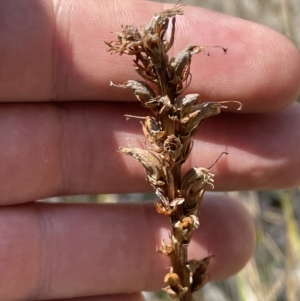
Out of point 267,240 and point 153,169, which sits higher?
point 153,169

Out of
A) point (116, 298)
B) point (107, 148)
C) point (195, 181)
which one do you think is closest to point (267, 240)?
point (116, 298)

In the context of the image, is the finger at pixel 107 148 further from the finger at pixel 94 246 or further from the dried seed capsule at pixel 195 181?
the dried seed capsule at pixel 195 181

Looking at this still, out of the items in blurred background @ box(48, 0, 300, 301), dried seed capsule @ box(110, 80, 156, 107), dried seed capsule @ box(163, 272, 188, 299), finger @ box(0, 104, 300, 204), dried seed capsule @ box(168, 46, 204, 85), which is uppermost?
dried seed capsule @ box(168, 46, 204, 85)

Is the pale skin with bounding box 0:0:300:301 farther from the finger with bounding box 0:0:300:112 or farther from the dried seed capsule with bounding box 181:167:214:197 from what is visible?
the dried seed capsule with bounding box 181:167:214:197

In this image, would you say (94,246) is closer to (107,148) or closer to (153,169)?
(107,148)

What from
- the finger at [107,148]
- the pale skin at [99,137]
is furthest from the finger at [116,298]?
the finger at [107,148]

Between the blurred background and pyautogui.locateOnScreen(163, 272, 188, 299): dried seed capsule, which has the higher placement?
pyautogui.locateOnScreen(163, 272, 188, 299): dried seed capsule

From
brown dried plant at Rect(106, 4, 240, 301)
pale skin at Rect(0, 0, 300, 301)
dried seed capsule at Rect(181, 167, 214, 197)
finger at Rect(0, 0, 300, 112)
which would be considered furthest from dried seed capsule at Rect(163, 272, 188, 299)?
finger at Rect(0, 0, 300, 112)

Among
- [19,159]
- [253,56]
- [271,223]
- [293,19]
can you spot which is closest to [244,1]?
[293,19]
